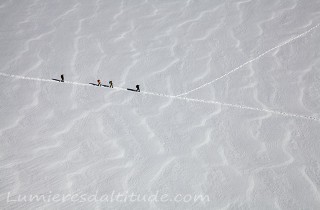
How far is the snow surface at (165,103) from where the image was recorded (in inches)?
100

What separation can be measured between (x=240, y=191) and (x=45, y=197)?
1250 mm

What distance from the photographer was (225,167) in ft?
8.64

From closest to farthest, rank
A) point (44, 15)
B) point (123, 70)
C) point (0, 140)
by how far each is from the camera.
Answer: point (0, 140) < point (123, 70) < point (44, 15)

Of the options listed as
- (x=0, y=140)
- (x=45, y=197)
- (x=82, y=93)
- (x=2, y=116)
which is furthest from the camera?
(x=82, y=93)

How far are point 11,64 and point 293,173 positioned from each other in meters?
2.82

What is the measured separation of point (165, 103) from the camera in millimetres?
3275

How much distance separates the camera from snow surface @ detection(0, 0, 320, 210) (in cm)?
255

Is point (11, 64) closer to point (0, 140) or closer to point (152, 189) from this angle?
point (0, 140)

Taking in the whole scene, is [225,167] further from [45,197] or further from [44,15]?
[44,15]

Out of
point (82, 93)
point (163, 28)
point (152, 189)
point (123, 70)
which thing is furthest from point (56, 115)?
point (163, 28)

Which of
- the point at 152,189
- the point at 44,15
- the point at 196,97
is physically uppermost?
the point at 44,15

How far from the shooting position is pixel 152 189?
2.50 metres

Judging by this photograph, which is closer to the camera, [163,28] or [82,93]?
[82,93]

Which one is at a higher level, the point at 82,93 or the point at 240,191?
the point at 82,93
